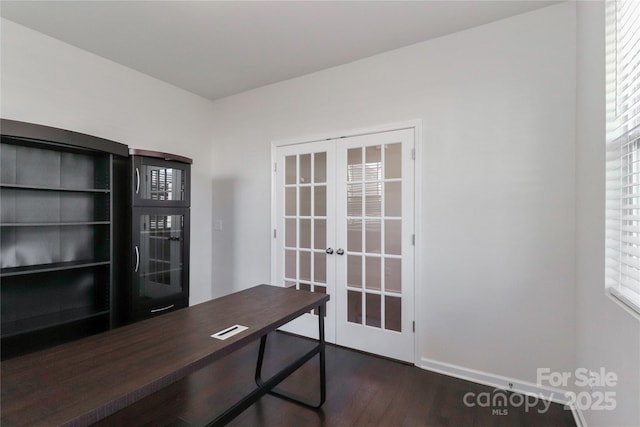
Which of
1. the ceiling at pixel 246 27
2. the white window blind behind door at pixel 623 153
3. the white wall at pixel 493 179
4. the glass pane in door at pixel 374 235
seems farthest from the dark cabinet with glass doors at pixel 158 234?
the white window blind behind door at pixel 623 153

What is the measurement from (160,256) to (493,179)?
314 centimetres

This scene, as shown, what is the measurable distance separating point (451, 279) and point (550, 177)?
3.50ft

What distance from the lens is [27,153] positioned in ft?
7.41

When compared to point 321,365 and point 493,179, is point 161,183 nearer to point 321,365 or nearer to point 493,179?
point 321,365

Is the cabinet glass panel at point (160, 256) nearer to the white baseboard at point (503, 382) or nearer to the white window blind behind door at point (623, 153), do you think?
the white baseboard at point (503, 382)

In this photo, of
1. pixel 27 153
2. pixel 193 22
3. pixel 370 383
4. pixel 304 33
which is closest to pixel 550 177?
pixel 370 383

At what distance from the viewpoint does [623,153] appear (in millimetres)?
1339

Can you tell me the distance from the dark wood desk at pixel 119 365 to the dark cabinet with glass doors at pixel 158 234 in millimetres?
1303

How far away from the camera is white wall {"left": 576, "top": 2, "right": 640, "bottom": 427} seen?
1175 mm

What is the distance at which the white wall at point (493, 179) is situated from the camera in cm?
209

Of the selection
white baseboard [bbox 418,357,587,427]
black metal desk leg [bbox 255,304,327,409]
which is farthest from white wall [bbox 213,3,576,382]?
black metal desk leg [bbox 255,304,327,409]

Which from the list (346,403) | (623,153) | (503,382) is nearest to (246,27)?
(623,153)

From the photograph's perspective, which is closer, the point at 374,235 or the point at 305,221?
the point at 374,235

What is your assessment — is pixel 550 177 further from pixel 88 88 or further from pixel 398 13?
pixel 88 88
